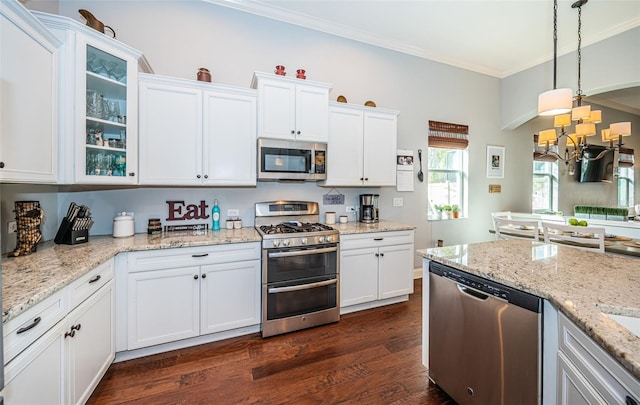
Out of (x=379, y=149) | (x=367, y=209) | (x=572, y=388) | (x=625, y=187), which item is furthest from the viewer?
(x=625, y=187)

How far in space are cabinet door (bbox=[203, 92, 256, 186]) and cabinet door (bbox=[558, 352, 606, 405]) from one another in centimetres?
241

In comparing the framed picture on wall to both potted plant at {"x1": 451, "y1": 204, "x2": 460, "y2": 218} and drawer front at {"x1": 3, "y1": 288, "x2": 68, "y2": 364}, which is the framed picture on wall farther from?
drawer front at {"x1": 3, "y1": 288, "x2": 68, "y2": 364}

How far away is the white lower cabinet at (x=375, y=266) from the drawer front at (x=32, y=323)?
81.6 inches

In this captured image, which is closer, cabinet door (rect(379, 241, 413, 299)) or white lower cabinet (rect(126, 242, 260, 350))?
white lower cabinet (rect(126, 242, 260, 350))

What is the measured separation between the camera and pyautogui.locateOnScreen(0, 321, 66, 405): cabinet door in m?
0.99

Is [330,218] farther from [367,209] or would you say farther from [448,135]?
[448,135]

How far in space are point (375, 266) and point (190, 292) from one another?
1836 millimetres

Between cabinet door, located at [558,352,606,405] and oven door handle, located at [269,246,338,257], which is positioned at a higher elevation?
oven door handle, located at [269,246,338,257]

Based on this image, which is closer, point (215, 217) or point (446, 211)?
point (215, 217)

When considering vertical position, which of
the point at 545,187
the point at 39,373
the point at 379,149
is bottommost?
the point at 39,373

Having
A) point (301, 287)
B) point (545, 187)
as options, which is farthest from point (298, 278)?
point (545, 187)

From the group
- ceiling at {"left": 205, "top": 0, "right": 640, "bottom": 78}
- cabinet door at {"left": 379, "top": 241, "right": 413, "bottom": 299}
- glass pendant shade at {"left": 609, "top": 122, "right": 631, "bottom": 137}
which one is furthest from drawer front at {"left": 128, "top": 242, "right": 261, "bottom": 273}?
glass pendant shade at {"left": 609, "top": 122, "right": 631, "bottom": 137}

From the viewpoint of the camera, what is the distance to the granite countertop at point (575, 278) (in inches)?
31.4

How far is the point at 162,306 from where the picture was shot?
207cm
